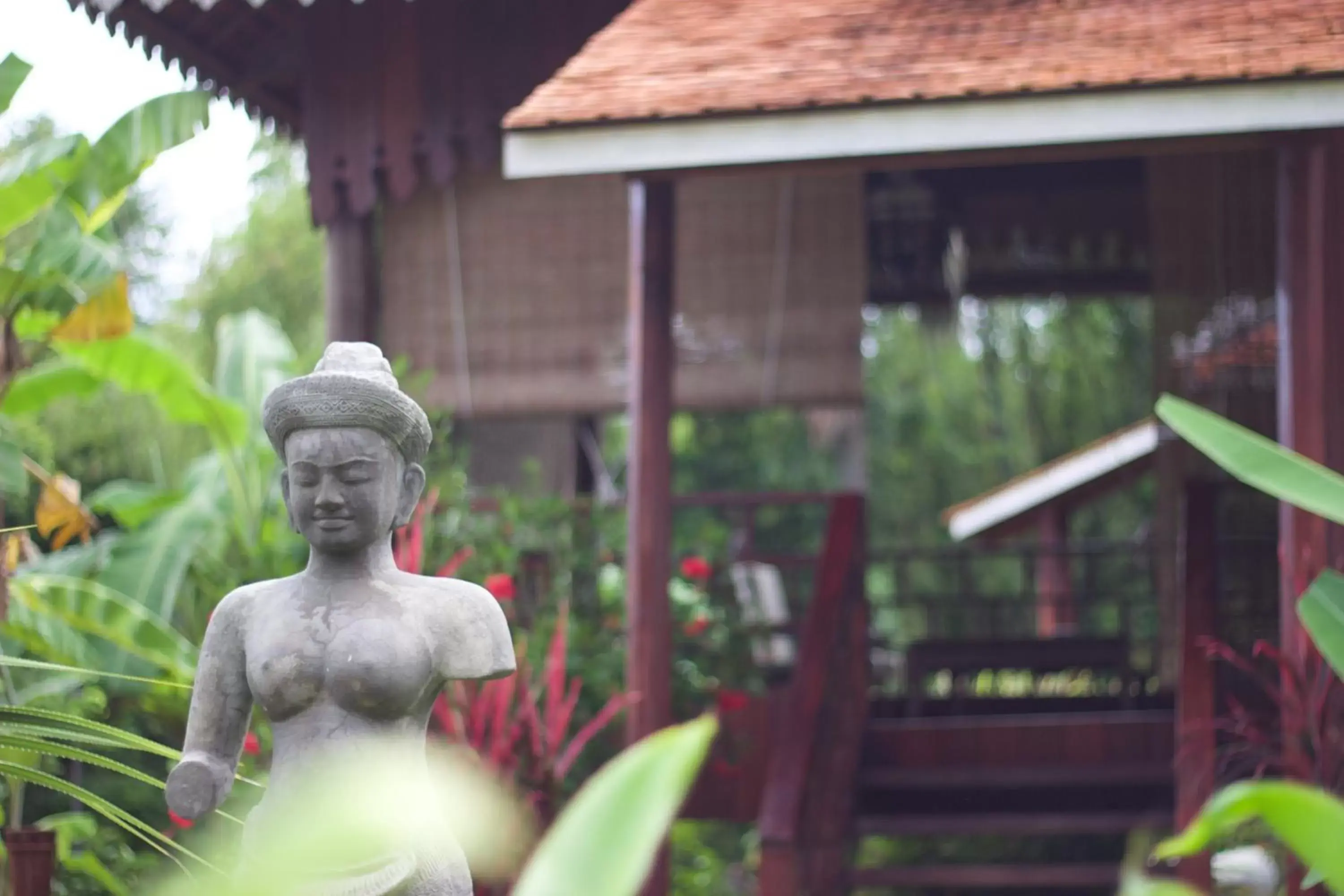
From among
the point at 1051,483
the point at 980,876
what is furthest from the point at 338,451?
the point at 1051,483

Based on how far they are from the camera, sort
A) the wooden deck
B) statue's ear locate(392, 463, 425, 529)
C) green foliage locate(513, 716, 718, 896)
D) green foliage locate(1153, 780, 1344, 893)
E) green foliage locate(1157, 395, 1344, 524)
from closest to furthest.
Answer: green foliage locate(513, 716, 718, 896)
green foliage locate(1153, 780, 1344, 893)
green foliage locate(1157, 395, 1344, 524)
statue's ear locate(392, 463, 425, 529)
the wooden deck

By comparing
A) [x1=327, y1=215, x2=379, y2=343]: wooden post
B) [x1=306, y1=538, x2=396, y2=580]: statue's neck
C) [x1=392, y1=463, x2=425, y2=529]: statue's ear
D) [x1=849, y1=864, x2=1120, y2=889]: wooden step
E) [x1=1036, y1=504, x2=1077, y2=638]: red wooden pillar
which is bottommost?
[x1=1036, y1=504, x2=1077, y2=638]: red wooden pillar

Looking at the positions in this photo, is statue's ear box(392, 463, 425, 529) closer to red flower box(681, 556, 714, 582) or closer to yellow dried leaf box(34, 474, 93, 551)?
yellow dried leaf box(34, 474, 93, 551)

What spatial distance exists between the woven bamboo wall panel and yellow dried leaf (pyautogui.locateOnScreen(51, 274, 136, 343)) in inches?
79.3

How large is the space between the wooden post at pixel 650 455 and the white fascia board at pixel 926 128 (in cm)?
43

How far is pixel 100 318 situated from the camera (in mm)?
6820

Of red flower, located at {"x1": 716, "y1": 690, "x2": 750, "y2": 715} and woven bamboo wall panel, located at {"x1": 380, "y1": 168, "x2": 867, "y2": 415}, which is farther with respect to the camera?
woven bamboo wall panel, located at {"x1": 380, "y1": 168, "x2": 867, "y2": 415}

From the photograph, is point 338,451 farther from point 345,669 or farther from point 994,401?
point 994,401

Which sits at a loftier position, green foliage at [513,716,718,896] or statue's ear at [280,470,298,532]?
green foliage at [513,716,718,896]

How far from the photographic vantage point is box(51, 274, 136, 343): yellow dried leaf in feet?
22.2

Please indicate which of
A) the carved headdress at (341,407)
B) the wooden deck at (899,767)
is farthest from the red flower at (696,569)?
the carved headdress at (341,407)

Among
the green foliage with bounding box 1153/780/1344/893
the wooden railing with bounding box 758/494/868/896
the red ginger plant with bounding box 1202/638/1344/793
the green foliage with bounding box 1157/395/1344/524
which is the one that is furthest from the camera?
the wooden railing with bounding box 758/494/868/896

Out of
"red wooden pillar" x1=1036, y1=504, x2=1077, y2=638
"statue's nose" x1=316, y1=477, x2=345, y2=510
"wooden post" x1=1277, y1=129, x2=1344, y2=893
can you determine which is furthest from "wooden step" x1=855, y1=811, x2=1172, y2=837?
"statue's nose" x1=316, y1=477, x2=345, y2=510

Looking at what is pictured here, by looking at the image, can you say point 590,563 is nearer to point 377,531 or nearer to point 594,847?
point 377,531
